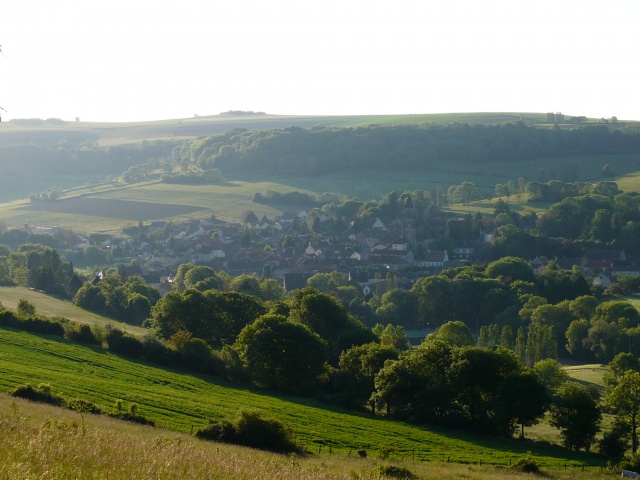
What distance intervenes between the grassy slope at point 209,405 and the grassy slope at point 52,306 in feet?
57.9

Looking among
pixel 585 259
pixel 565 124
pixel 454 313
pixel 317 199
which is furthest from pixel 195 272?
pixel 565 124

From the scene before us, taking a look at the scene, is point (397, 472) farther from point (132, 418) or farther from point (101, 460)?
point (101, 460)

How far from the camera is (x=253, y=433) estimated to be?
76.4 ft

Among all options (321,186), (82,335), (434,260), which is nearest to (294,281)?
(434,260)

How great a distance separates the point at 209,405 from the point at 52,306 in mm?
35302

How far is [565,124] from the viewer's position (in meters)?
189

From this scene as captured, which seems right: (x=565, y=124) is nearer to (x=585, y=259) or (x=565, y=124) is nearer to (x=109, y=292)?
(x=585, y=259)

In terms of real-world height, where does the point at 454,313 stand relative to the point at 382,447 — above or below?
below

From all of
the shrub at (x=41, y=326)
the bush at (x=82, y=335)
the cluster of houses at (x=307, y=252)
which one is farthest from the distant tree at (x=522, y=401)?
the cluster of houses at (x=307, y=252)

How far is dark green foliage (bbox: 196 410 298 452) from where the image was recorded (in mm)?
23234

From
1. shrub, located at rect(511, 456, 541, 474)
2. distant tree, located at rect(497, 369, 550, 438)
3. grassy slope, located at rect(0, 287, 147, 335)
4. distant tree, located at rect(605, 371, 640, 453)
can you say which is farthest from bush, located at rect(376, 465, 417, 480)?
grassy slope, located at rect(0, 287, 147, 335)

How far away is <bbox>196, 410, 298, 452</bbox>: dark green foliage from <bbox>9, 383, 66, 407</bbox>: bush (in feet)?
15.3

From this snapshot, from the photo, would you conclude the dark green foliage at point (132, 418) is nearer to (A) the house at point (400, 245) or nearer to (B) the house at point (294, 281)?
(B) the house at point (294, 281)

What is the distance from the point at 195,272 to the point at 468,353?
4876cm
